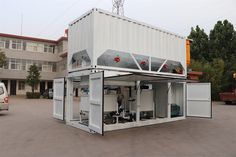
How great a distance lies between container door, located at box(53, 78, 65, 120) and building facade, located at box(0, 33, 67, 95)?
87.3 feet

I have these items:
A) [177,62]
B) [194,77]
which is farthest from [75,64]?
[194,77]

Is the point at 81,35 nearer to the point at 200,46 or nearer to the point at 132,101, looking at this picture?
the point at 132,101

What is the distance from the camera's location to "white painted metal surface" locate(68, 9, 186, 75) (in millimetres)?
9078

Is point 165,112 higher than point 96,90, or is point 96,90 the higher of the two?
point 96,90

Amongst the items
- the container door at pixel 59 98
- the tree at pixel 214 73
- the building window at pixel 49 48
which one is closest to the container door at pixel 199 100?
the container door at pixel 59 98

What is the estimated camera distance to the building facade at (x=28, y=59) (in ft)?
124

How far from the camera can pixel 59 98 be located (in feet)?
36.8

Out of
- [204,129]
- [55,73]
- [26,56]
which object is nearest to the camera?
[204,129]

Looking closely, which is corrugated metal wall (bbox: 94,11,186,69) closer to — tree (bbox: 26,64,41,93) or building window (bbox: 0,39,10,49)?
tree (bbox: 26,64,41,93)

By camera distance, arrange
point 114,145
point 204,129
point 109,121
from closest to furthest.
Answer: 1. point 114,145
2. point 204,129
3. point 109,121

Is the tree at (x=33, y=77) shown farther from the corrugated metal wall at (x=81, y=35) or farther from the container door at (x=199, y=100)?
the container door at (x=199, y=100)

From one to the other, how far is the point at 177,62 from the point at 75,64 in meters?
5.79

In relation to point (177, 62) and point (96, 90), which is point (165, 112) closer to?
point (177, 62)

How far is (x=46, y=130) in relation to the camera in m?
9.18
